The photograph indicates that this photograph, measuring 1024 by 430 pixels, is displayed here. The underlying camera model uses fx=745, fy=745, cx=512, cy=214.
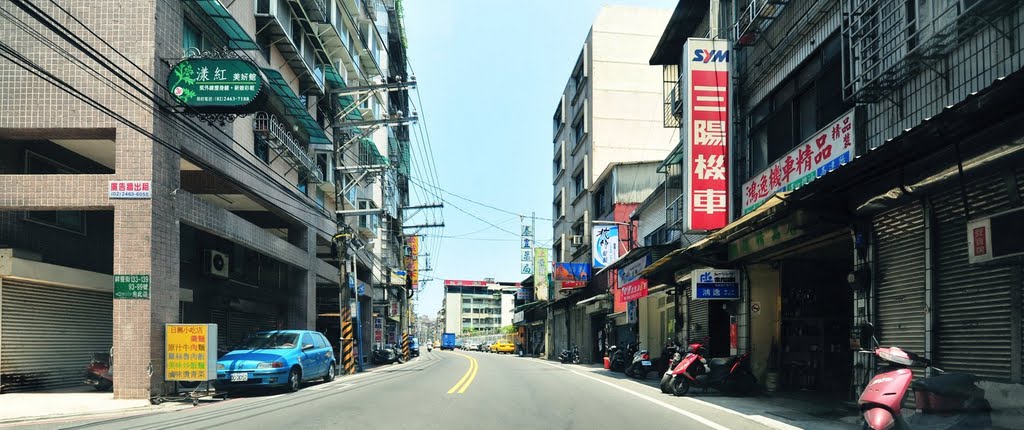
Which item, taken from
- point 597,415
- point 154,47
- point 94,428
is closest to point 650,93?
point 154,47

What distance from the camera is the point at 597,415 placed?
36.7 ft

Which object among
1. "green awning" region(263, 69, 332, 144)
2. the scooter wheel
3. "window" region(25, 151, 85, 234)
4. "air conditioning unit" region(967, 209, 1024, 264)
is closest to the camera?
"air conditioning unit" region(967, 209, 1024, 264)

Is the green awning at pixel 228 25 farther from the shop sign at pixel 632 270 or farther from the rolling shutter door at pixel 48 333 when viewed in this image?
the shop sign at pixel 632 270

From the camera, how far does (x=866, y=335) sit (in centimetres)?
1109

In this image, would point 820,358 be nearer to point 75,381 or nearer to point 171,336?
point 171,336

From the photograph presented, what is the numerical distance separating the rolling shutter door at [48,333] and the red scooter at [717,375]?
1432 centimetres

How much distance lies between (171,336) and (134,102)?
511 cm

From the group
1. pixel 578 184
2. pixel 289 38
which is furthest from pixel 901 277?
pixel 578 184

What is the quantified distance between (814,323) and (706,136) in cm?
502

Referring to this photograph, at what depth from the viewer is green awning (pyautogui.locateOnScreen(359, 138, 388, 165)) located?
4107 centimetres

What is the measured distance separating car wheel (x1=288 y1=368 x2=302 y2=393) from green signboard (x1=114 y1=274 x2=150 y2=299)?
357cm

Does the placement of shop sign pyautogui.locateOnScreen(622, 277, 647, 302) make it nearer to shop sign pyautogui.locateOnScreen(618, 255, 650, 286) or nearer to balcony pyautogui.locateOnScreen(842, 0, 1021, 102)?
shop sign pyautogui.locateOnScreen(618, 255, 650, 286)

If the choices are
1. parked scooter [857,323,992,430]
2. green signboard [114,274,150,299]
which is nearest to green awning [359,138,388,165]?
green signboard [114,274,150,299]

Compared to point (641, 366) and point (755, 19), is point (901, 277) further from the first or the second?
point (641, 366)
